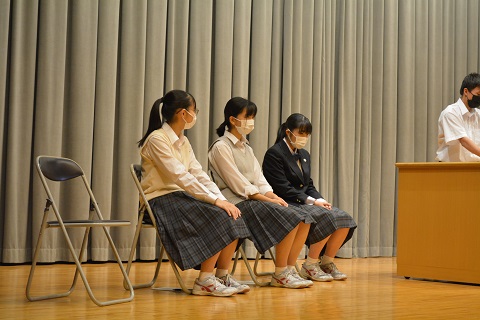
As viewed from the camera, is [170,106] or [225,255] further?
[170,106]

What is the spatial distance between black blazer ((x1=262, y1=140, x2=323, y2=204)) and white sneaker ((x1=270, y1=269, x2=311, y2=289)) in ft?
1.96

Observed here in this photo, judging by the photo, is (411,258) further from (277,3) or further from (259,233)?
(277,3)

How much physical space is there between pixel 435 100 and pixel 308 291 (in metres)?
4.17

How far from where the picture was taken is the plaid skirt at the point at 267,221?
4.05m

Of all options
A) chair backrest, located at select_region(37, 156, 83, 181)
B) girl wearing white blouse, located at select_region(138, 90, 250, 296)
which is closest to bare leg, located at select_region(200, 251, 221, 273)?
girl wearing white blouse, located at select_region(138, 90, 250, 296)

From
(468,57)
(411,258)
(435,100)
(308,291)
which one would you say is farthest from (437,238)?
(468,57)

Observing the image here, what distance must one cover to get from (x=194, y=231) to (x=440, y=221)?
191 centimetres

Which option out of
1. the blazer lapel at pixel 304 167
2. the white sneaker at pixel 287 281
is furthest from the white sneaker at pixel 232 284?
the blazer lapel at pixel 304 167

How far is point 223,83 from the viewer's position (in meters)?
6.00

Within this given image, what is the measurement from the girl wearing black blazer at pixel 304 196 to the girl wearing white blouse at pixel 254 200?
0.18 metres

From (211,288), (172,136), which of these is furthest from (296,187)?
(211,288)

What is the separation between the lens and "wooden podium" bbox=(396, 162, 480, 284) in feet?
14.7

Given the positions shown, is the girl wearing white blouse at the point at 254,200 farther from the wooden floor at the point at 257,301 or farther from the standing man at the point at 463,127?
the standing man at the point at 463,127

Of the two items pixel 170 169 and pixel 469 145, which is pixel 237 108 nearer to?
pixel 170 169
